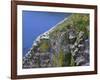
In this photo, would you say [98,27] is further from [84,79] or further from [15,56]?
[15,56]

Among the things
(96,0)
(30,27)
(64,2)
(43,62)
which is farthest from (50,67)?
(96,0)

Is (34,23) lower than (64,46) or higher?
Answer: higher

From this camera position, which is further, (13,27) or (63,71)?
(63,71)
